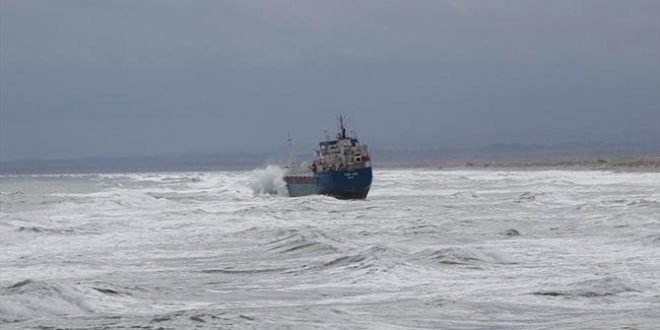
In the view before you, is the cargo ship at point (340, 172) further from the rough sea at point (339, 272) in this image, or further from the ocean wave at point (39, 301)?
the ocean wave at point (39, 301)

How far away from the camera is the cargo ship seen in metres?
63.7

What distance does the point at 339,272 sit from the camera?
76.9 ft

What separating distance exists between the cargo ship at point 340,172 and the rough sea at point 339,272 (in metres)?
19.0

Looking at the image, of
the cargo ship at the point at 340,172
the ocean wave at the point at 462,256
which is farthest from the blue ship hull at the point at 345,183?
the ocean wave at the point at 462,256

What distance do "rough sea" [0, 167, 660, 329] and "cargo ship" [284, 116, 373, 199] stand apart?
62.3 feet

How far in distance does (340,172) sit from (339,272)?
133 feet

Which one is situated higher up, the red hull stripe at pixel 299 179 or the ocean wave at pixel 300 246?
the red hull stripe at pixel 299 179

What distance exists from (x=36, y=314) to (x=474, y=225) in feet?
74.9

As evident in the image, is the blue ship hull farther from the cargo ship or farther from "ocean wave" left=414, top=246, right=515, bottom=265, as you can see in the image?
"ocean wave" left=414, top=246, right=515, bottom=265

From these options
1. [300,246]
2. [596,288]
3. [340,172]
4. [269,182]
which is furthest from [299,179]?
[596,288]

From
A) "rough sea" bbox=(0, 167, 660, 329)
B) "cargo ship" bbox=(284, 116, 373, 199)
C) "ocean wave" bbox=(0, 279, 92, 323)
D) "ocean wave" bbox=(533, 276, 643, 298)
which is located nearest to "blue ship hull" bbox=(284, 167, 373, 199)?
"cargo ship" bbox=(284, 116, 373, 199)

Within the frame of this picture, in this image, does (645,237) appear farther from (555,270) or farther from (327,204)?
(327,204)

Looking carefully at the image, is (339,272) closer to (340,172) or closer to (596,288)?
(596,288)

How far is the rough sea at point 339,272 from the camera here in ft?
54.7
